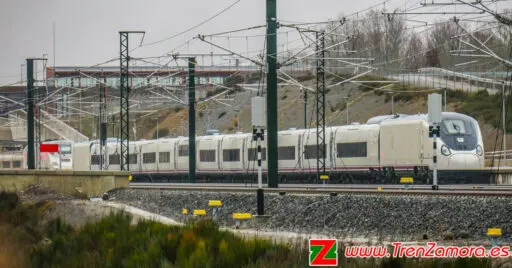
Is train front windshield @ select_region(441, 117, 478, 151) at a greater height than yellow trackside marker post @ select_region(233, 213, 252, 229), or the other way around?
train front windshield @ select_region(441, 117, 478, 151)

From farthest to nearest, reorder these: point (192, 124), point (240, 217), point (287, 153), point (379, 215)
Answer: point (192, 124), point (287, 153), point (240, 217), point (379, 215)

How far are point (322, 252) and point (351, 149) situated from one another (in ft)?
134

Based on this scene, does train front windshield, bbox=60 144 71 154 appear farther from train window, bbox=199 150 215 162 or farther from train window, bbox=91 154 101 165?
train window, bbox=199 150 215 162

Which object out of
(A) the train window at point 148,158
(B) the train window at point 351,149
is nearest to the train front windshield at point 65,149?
(A) the train window at point 148,158

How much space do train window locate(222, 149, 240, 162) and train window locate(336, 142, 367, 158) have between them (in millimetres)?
10388

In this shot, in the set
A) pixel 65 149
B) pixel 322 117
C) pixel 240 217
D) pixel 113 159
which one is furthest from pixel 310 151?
pixel 65 149

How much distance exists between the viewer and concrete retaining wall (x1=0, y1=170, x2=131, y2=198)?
52.7 m

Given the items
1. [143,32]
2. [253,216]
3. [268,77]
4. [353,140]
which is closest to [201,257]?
[253,216]

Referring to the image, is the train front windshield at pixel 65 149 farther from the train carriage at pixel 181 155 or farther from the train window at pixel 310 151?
the train window at pixel 310 151

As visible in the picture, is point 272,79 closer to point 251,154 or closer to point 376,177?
point 376,177

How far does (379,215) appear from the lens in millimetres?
29969

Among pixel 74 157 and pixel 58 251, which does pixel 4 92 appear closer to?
pixel 74 157

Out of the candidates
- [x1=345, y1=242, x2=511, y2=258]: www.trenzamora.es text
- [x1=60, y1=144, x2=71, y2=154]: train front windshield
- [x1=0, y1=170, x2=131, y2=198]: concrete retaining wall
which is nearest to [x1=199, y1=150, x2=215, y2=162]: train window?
[x1=0, y1=170, x2=131, y2=198]: concrete retaining wall

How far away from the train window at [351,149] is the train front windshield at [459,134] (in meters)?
5.23
